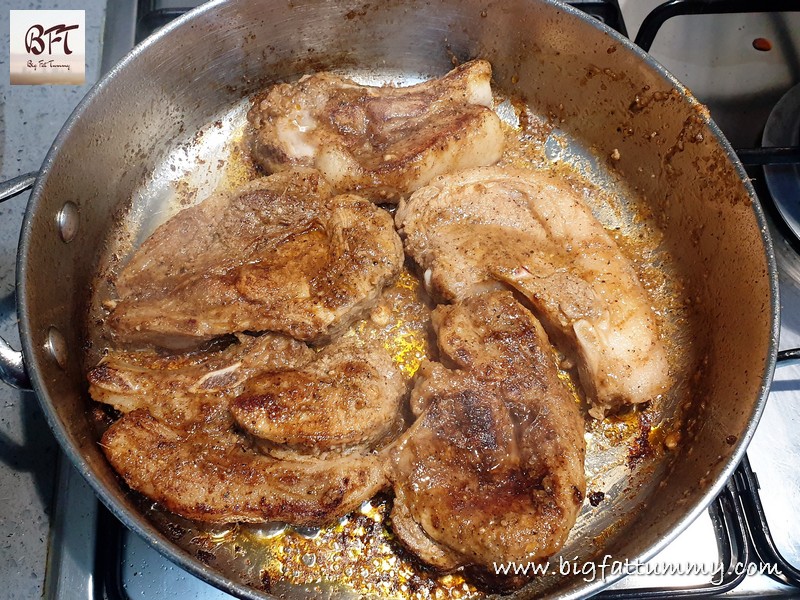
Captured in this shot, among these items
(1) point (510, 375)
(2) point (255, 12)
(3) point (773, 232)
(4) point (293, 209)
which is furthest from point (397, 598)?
(2) point (255, 12)

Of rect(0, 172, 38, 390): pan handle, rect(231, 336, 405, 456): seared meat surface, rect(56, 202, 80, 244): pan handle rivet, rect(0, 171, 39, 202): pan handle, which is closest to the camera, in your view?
rect(0, 172, 38, 390): pan handle

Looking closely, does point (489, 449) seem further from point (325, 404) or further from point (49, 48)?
point (49, 48)

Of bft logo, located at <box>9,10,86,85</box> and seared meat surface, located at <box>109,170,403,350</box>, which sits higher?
bft logo, located at <box>9,10,86,85</box>

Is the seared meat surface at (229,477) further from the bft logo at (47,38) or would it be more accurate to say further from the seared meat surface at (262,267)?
the bft logo at (47,38)

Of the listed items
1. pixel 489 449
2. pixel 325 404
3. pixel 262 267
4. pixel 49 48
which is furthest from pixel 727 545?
pixel 49 48

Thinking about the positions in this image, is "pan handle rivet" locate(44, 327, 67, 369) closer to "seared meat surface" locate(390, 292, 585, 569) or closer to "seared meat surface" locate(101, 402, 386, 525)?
"seared meat surface" locate(101, 402, 386, 525)

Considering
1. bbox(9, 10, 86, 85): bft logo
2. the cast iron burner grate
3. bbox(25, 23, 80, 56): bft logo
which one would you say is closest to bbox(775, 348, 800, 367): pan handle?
the cast iron burner grate

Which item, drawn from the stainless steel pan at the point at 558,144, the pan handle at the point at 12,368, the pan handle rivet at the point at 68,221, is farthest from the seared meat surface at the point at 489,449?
the pan handle rivet at the point at 68,221
